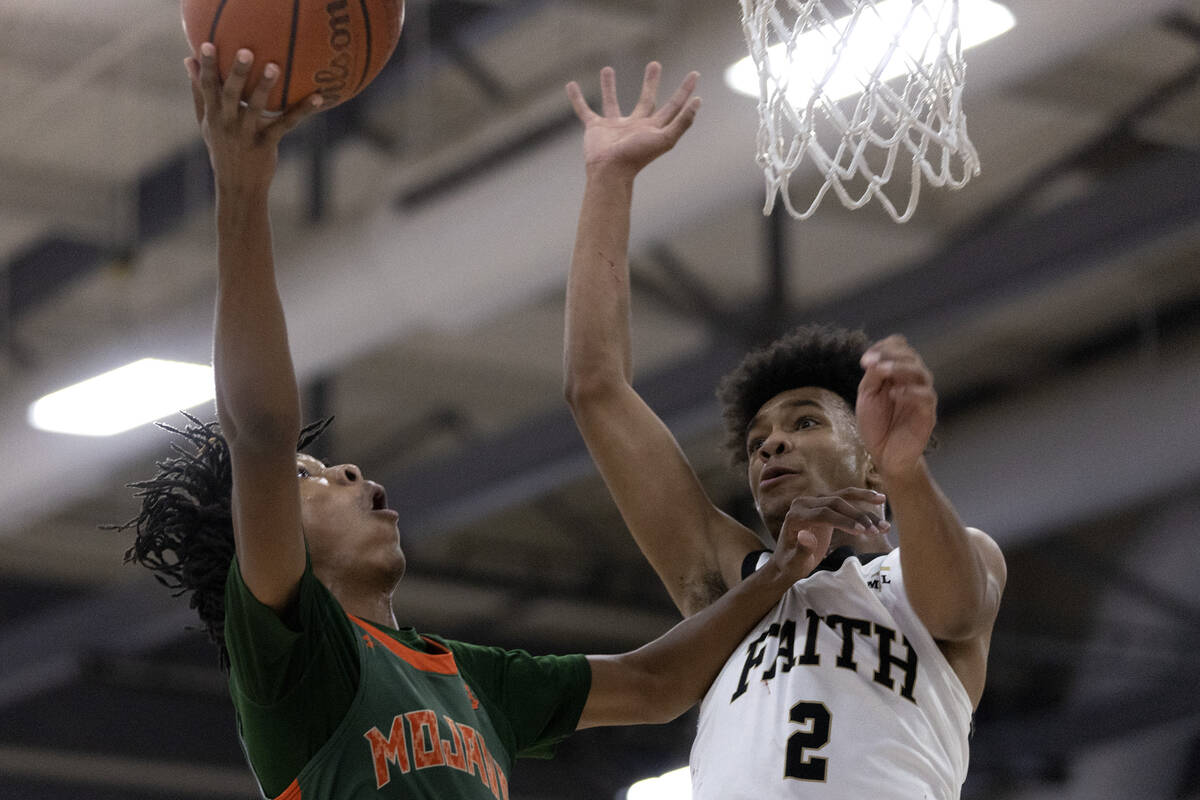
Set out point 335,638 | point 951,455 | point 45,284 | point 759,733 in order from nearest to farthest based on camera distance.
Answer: point 335,638 → point 759,733 → point 45,284 → point 951,455

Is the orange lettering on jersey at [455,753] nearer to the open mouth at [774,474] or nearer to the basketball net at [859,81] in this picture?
the open mouth at [774,474]

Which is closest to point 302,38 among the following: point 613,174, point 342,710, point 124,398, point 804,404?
point 342,710

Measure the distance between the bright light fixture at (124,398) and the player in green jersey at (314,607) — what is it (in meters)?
3.92

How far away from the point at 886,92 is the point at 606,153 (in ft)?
1.90

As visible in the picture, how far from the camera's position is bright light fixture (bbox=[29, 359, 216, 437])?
7.42m

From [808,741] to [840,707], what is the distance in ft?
0.26

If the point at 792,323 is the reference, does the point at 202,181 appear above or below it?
above

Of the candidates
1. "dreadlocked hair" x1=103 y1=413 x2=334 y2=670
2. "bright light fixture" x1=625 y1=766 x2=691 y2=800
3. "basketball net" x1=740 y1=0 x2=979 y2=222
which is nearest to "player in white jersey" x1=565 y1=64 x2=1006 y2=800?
"basketball net" x1=740 y1=0 x2=979 y2=222

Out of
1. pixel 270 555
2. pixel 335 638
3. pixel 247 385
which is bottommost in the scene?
pixel 335 638

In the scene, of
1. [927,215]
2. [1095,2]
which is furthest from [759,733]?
[927,215]

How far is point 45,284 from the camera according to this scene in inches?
321

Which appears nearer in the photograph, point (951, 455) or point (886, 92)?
point (886, 92)

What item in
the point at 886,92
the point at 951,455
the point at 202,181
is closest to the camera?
the point at 886,92

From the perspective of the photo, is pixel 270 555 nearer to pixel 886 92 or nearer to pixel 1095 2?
pixel 886 92
